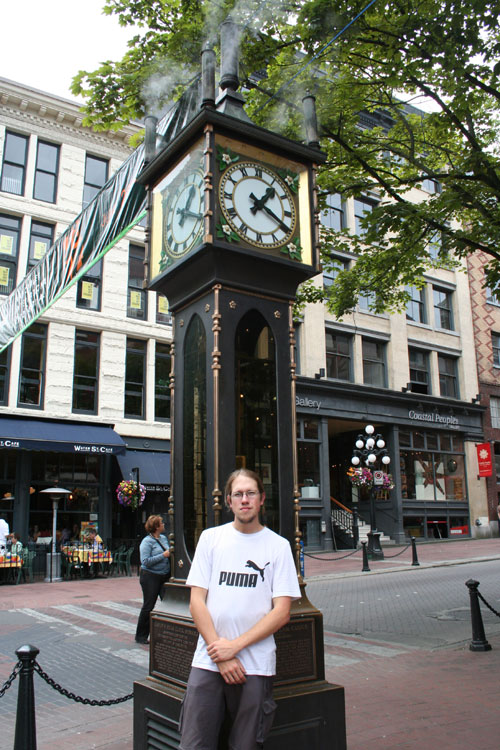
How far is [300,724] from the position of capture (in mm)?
3598

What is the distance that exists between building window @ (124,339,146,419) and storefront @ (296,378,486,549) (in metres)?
6.38

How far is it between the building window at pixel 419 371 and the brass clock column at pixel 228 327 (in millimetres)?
26806

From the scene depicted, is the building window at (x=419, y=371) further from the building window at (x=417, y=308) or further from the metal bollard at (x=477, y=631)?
the metal bollard at (x=477, y=631)

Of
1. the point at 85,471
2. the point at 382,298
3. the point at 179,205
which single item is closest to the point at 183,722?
the point at 179,205

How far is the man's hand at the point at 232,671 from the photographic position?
9.12 ft

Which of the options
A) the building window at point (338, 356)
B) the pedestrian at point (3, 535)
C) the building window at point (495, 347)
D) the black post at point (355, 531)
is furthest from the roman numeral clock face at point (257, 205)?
the building window at point (495, 347)

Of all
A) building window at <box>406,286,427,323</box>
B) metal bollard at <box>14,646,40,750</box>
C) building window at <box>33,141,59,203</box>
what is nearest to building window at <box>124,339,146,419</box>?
building window at <box>33,141,59,203</box>

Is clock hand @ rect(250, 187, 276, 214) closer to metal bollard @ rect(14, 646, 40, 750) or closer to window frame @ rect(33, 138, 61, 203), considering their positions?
metal bollard @ rect(14, 646, 40, 750)

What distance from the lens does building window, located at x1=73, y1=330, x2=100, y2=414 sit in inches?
872

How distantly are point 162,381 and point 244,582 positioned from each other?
70.5 ft

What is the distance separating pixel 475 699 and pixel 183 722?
396 centimetres

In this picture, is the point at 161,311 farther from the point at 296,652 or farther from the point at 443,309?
the point at 296,652

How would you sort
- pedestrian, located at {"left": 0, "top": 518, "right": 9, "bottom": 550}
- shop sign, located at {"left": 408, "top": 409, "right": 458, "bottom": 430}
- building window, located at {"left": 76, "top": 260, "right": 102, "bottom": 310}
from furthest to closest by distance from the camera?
shop sign, located at {"left": 408, "top": 409, "right": 458, "bottom": 430}, building window, located at {"left": 76, "top": 260, "right": 102, "bottom": 310}, pedestrian, located at {"left": 0, "top": 518, "right": 9, "bottom": 550}

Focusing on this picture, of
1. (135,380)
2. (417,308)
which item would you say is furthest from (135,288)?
(417,308)
